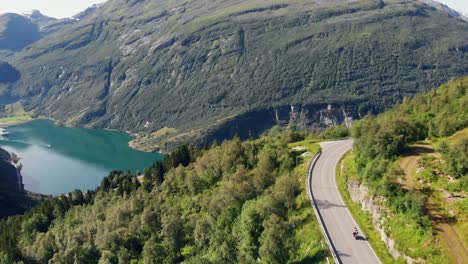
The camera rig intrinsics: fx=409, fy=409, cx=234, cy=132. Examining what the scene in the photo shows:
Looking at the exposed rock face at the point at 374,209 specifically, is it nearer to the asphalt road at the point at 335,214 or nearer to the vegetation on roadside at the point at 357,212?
the vegetation on roadside at the point at 357,212

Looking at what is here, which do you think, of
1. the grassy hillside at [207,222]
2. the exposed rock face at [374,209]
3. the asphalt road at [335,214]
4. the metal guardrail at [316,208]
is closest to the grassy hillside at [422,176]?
the exposed rock face at [374,209]

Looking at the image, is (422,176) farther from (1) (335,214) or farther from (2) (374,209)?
(1) (335,214)

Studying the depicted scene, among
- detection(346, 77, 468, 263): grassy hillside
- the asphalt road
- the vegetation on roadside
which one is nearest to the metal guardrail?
the asphalt road

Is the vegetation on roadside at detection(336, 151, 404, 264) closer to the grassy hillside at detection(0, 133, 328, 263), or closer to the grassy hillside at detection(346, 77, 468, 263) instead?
the grassy hillside at detection(346, 77, 468, 263)

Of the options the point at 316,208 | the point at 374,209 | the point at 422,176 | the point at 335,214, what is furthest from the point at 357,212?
the point at 422,176

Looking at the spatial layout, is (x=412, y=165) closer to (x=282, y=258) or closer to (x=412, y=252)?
(x=412, y=252)

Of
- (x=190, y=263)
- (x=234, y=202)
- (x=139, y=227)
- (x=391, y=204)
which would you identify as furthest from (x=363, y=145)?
(x=139, y=227)

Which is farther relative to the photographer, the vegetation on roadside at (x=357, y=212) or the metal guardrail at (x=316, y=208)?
the vegetation on roadside at (x=357, y=212)
